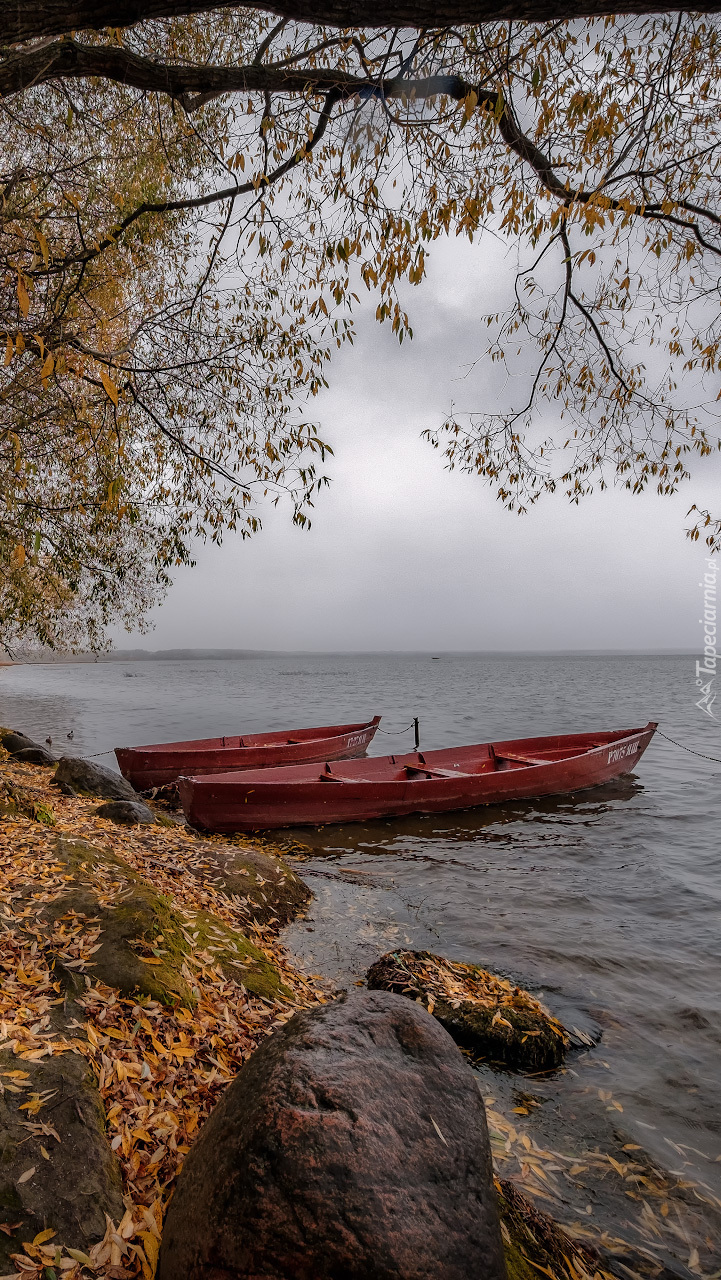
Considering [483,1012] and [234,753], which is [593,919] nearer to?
[483,1012]

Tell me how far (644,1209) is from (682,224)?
23.9 feet

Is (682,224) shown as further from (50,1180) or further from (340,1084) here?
Answer: (50,1180)

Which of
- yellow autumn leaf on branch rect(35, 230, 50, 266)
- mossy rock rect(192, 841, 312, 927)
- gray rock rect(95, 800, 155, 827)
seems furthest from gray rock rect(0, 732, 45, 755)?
yellow autumn leaf on branch rect(35, 230, 50, 266)

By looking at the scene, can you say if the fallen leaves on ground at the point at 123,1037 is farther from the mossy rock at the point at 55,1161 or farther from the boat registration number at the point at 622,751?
the boat registration number at the point at 622,751

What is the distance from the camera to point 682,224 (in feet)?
17.8

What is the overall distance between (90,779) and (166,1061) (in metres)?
8.03

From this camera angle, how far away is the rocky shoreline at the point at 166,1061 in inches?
94.2

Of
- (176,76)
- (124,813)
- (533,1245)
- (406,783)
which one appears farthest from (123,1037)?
(406,783)

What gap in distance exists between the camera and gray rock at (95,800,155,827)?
890cm

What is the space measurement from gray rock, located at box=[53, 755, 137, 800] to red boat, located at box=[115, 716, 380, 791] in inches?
137

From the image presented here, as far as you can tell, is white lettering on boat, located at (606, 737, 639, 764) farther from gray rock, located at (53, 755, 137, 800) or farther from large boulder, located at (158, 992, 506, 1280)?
large boulder, located at (158, 992, 506, 1280)

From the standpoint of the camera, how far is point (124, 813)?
898 centimetres

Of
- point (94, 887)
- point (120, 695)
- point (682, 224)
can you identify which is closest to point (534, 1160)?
point (94, 887)

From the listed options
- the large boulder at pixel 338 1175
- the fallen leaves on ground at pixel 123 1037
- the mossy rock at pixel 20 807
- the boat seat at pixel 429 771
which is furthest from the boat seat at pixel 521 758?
the large boulder at pixel 338 1175
